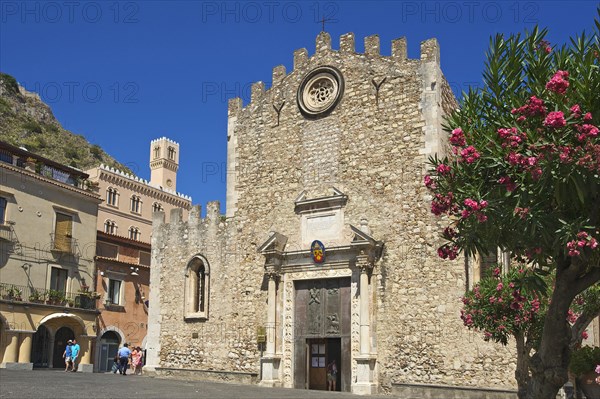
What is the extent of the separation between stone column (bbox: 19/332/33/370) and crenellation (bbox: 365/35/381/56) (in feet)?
69.6

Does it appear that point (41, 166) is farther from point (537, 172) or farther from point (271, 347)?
point (537, 172)

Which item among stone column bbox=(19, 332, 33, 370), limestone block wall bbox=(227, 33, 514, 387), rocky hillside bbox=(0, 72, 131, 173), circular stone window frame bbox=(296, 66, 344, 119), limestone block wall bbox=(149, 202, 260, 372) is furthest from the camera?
rocky hillside bbox=(0, 72, 131, 173)

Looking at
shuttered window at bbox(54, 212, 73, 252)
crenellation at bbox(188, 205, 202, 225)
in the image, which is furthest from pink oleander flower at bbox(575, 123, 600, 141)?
shuttered window at bbox(54, 212, 73, 252)

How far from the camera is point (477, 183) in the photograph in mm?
8930

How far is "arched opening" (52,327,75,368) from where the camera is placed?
3394 centimetres

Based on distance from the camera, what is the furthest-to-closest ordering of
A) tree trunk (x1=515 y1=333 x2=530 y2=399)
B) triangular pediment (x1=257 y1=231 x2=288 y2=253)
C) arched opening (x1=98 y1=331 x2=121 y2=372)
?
arched opening (x1=98 y1=331 x2=121 y2=372)
triangular pediment (x1=257 y1=231 x2=288 y2=253)
tree trunk (x1=515 y1=333 x2=530 y2=399)

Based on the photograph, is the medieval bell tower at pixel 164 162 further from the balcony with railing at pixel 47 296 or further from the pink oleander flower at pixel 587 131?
the pink oleander flower at pixel 587 131

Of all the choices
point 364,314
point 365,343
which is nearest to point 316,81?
point 364,314

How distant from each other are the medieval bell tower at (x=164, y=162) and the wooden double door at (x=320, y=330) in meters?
65.7

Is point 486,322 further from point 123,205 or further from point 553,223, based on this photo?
point 123,205

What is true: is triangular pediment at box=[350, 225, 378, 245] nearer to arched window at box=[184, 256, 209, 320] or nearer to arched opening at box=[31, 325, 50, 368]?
arched window at box=[184, 256, 209, 320]

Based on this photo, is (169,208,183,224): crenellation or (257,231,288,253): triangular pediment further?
(169,208,183,224): crenellation

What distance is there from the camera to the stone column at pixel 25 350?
30188 millimetres

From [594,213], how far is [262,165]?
610 inches
